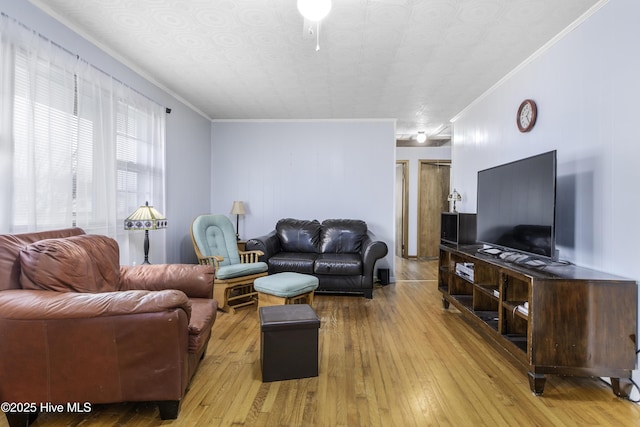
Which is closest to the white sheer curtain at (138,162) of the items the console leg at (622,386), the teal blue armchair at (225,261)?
the teal blue armchair at (225,261)

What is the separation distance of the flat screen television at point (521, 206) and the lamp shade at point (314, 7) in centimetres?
175

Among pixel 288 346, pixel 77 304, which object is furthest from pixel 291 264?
pixel 77 304

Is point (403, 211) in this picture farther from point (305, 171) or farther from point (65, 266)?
point (65, 266)

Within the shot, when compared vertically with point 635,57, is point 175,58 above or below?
above

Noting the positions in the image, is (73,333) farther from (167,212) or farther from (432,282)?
(432,282)

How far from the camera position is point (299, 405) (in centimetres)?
180

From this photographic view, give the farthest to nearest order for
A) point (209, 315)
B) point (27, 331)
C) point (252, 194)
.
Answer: point (252, 194) < point (209, 315) < point (27, 331)

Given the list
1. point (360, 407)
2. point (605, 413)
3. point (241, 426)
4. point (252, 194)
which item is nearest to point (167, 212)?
point (252, 194)

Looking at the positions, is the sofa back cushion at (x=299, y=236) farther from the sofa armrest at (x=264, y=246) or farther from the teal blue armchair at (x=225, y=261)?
the teal blue armchair at (x=225, y=261)

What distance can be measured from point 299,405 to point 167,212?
9.53 ft

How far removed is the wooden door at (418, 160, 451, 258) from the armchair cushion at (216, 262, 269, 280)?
170 inches

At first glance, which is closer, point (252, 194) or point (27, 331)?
point (27, 331)

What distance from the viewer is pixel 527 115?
9.59 feet

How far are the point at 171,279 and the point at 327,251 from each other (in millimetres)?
2601
